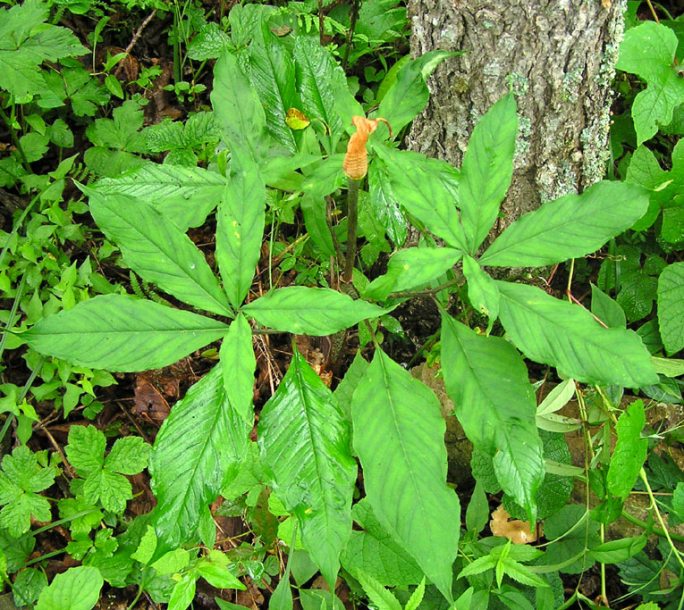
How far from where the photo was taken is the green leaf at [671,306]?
71.4 inches

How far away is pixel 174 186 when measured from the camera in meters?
1.54

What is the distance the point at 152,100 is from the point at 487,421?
2.23 m

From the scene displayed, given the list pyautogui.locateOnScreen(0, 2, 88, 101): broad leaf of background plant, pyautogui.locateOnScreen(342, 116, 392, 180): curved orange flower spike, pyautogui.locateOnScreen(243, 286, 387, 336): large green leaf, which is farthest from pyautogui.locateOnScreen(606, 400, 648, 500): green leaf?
pyautogui.locateOnScreen(0, 2, 88, 101): broad leaf of background plant

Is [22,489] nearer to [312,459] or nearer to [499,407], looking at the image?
[312,459]

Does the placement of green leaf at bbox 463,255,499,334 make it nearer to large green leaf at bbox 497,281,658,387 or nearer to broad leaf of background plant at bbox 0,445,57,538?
large green leaf at bbox 497,281,658,387

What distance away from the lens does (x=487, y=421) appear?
1230mm

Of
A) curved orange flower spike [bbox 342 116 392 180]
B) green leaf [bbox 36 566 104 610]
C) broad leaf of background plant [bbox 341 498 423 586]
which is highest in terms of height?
curved orange flower spike [bbox 342 116 392 180]

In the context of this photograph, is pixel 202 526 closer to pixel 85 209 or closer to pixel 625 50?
pixel 85 209

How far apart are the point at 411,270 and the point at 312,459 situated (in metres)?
0.43

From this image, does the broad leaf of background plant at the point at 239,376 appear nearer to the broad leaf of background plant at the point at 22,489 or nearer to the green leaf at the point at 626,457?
the green leaf at the point at 626,457

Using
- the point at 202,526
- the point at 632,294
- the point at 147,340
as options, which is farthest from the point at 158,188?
the point at 632,294

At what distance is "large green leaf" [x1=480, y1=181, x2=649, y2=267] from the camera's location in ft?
3.90

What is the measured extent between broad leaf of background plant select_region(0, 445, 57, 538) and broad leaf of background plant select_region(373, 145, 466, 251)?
4.89 ft

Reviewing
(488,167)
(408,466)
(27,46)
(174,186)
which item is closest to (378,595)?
(408,466)
